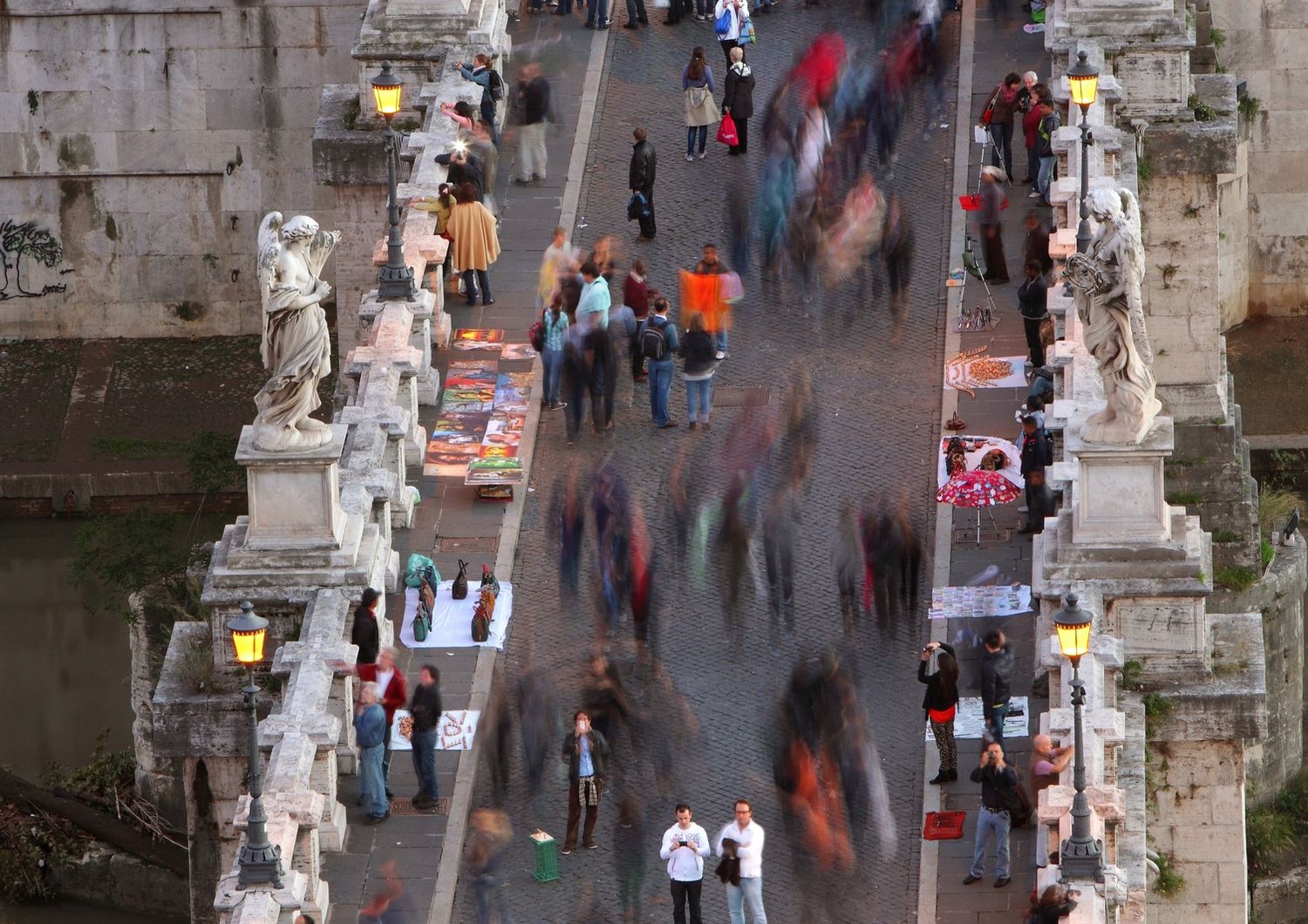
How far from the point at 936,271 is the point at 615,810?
13489mm

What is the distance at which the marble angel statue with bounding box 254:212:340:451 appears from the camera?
1988 inches

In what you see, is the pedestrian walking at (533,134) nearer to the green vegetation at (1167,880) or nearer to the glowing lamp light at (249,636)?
the green vegetation at (1167,880)

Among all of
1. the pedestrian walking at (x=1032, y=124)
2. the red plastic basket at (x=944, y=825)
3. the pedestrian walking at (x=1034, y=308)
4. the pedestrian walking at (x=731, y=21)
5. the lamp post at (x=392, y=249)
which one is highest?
the pedestrian walking at (x=731, y=21)

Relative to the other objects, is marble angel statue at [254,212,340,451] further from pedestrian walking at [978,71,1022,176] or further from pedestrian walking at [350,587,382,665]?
pedestrian walking at [978,71,1022,176]

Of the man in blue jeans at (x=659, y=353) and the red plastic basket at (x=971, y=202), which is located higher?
the red plastic basket at (x=971, y=202)

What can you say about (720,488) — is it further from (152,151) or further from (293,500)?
(152,151)

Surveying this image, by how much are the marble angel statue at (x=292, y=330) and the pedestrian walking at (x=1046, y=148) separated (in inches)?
528

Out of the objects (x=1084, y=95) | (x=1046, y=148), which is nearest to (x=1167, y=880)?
(x=1084, y=95)

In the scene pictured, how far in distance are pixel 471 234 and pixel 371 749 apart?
12.5 metres

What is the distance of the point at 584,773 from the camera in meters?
49.8

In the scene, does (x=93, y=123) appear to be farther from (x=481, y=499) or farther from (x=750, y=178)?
(x=481, y=499)

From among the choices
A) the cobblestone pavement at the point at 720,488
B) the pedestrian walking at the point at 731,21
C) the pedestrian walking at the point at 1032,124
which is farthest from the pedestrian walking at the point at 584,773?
the pedestrian walking at the point at 731,21

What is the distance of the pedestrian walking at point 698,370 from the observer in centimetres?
5759

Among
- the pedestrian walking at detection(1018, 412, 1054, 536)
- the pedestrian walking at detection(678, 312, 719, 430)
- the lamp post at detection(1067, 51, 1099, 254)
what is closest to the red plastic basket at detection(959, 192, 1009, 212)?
the lamp post at detection(1067, 51, 1099, 254)
